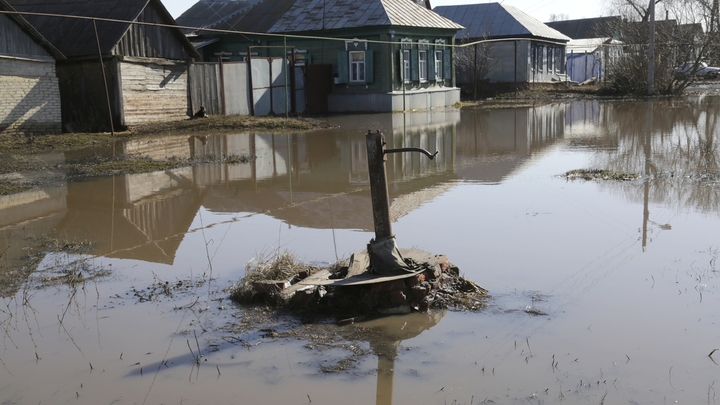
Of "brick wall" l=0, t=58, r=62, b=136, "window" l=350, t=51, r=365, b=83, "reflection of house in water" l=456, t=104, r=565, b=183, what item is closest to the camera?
"reflection of house in water" l=456, t=104, r=565, b=183

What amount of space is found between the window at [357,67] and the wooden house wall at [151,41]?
8.12 meters

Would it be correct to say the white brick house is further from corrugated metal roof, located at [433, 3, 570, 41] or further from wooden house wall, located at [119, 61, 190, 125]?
corrugated metal roof, located at [433, 3, 570, 41]

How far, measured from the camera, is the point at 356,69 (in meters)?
30.0

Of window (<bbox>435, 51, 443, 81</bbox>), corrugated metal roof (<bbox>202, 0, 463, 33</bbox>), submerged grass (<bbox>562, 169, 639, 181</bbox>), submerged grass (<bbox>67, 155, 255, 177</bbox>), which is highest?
corrugated metal roof (<bbox>202, 0, 463, 33</bbox>)

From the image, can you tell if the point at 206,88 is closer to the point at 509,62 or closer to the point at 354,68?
the point at 354,68

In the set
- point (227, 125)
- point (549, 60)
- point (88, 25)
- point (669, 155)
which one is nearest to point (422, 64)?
point (227, 125)

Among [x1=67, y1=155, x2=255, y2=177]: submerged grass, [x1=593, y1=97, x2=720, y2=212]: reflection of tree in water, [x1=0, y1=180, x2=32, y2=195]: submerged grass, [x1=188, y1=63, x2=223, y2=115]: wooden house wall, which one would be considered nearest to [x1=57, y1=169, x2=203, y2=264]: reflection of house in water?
[x1=67, y1=155, x2=255, y2=177]: submerged grass

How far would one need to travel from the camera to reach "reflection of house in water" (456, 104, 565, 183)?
1367 centimetres

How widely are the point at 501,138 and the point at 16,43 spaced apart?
12.8 metres

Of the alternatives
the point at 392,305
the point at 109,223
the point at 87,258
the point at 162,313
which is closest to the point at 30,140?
the point at 109,223

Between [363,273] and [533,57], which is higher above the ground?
[533,57]

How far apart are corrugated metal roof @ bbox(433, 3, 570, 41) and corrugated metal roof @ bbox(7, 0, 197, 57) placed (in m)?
24.2

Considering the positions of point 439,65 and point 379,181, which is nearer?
point 379,181

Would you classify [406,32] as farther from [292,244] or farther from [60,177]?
[292,244]
